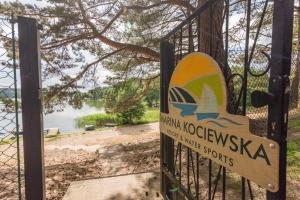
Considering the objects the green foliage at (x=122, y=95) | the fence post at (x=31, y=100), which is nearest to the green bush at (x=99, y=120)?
the green foliage at (x=122, y=95)

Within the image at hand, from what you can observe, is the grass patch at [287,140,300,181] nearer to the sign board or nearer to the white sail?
the sign board

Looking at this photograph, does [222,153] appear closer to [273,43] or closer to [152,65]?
[273,43]

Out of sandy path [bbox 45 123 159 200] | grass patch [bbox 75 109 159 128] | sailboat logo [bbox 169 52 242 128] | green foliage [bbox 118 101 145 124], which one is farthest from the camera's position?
grass patch [bbox 75 109 159 128]

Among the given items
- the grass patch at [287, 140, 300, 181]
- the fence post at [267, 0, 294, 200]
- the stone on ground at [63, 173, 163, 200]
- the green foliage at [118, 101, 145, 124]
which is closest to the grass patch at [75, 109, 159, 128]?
the green foliage at [118, 101, 145, 124]

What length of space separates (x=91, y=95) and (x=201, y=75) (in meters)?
7.18

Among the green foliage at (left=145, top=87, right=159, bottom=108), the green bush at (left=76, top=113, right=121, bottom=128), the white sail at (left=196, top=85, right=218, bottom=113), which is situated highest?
the white sail at (left=196, top=85, right=218, bottom=113)

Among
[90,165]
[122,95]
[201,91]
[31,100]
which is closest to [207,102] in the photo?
[201,91]

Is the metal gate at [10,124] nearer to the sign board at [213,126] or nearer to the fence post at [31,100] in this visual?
the fence post at [31,100]

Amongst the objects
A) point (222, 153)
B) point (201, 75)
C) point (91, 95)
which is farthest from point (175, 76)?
point (91, 95)

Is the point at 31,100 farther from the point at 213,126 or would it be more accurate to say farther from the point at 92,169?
the point at 92,169

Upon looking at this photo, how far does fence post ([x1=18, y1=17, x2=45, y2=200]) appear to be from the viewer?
6.29ft

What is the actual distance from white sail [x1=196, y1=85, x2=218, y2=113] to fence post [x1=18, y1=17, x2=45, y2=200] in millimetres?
1223

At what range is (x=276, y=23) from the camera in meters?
1.09

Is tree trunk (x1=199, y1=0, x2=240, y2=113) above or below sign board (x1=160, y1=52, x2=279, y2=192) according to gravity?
above
